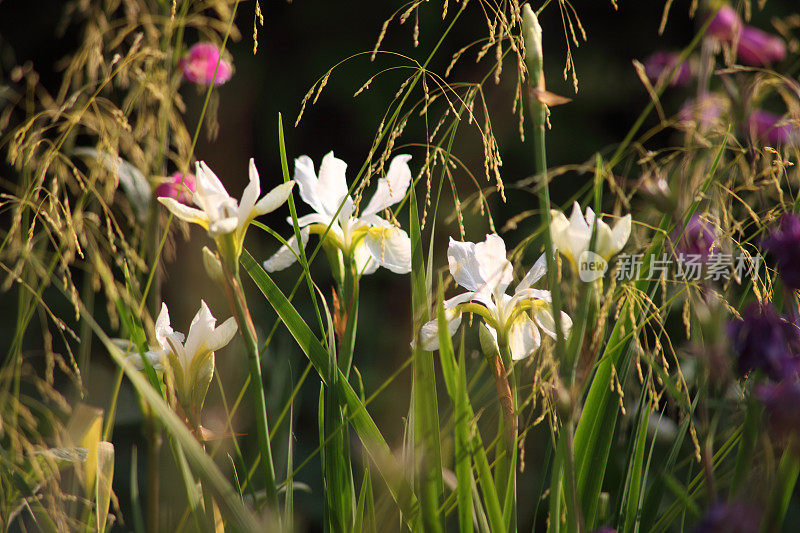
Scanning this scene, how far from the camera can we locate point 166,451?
0.78 meters

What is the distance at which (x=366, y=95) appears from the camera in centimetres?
175

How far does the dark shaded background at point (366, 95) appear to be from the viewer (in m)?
1.58

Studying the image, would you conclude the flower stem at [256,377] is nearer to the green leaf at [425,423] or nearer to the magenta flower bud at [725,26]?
the green leaf at [425,423]

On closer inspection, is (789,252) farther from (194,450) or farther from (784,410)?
(194,450)

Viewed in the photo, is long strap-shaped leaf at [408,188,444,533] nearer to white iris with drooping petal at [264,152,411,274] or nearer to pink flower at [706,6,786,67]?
white iris with drooping petal at [264,152,411,274]

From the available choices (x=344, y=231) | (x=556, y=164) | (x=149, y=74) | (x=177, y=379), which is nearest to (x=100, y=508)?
(x=177, y=379)

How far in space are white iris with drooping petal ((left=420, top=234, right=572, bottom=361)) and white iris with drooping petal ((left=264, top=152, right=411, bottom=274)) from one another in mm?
55

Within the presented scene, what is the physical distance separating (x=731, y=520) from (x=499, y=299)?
26 centimetres

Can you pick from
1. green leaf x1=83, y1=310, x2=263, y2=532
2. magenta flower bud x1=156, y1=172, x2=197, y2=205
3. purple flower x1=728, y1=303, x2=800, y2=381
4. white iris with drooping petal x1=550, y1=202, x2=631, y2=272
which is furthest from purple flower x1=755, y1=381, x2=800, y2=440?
magenta flower bud x1=156, y1=172, x2=197, y2=205

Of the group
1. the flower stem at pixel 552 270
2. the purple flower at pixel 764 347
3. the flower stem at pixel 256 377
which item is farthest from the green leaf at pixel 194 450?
the purple flower at pixel 764 347

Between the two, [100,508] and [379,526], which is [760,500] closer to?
[379,526]

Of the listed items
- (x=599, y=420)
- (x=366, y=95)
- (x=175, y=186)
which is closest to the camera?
(x=599, y=420)

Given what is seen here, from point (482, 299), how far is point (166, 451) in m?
0.45

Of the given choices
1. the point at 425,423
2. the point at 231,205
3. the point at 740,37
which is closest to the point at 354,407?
the point at 425,423
